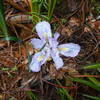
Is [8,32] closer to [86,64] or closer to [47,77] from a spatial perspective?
[47,77]

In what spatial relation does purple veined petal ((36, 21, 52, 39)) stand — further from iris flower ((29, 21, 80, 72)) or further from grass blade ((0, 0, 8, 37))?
grass blade ((0, 0, 8, 37))

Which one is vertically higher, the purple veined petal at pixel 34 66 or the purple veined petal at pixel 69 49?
the purple veined petal at pixel 69 49

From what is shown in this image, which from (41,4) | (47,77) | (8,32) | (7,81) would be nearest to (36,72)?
(47,77)

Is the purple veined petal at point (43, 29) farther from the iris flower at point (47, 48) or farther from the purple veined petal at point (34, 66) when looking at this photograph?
the purple veined petal at point (34, 66)

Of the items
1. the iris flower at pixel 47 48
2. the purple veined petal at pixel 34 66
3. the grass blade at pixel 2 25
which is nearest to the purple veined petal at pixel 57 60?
the iris flower at pixel 47 48

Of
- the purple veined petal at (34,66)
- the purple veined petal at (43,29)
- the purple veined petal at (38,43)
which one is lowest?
the purple veined petal at (34,66)

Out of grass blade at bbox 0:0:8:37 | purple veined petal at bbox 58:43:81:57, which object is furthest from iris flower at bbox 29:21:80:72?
grass blade at bbox 0:0:8:37
